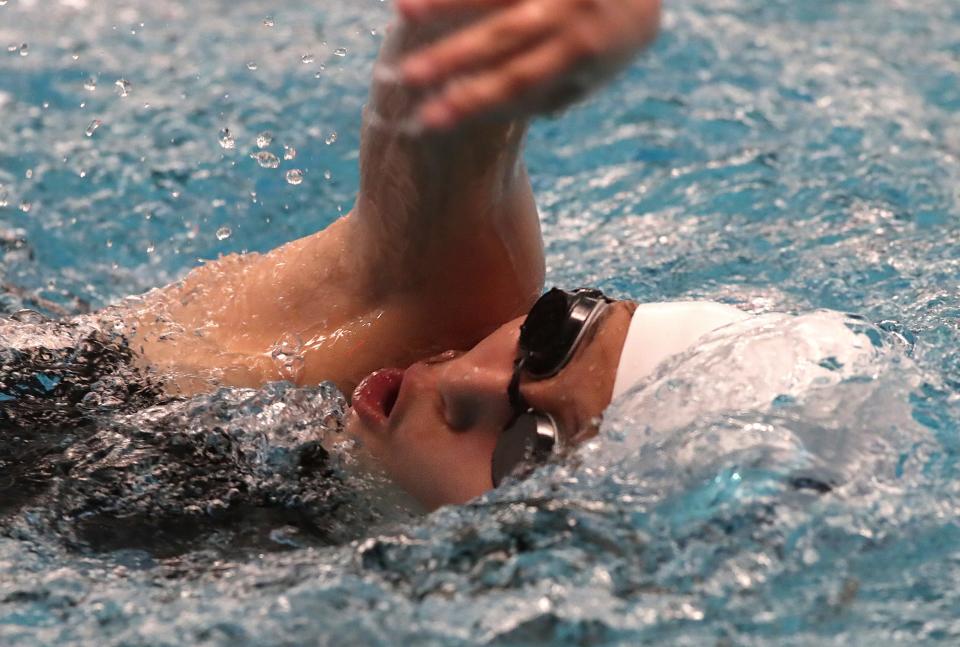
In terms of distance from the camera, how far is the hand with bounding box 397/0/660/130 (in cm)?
94

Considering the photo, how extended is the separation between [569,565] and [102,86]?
229 centimetres

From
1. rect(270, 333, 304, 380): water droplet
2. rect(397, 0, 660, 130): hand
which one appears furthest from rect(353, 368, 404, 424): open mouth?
rect(397, 0, 660, 130): hand

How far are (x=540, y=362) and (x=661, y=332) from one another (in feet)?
0.47

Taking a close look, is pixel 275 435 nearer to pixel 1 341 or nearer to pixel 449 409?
pixel 449 409

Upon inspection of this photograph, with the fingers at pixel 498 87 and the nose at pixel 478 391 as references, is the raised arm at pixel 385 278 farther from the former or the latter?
the fingers at pixel 498 87

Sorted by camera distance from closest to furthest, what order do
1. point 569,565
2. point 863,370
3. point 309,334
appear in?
point 569,565 → point 863,370 → point 309,334

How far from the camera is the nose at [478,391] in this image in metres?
1.37

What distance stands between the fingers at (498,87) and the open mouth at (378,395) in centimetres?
59

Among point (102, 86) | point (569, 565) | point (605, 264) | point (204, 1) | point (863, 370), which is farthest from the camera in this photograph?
point (204, 1)

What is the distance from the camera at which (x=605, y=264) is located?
7.63 feet

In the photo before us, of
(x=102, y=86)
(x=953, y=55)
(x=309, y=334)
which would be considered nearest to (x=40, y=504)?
(x=309, y=334)

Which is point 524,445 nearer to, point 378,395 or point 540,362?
point 540,362

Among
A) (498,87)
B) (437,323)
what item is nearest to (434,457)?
(437,323)

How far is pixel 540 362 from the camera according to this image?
4.44ft
